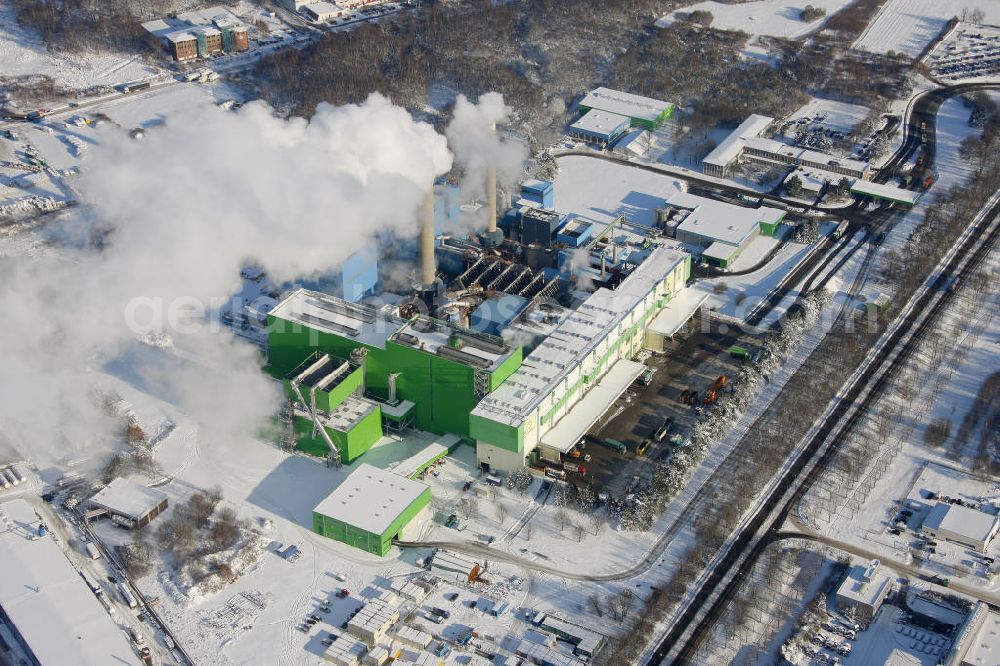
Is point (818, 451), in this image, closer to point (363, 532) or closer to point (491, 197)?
point (363, 532)

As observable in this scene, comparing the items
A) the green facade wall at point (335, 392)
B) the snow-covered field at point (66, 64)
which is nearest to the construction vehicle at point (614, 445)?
the green facade wall at point (335, 392)

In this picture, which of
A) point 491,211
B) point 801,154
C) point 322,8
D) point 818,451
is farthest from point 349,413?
point 322,8

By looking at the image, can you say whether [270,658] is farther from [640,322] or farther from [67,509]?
[640,322]

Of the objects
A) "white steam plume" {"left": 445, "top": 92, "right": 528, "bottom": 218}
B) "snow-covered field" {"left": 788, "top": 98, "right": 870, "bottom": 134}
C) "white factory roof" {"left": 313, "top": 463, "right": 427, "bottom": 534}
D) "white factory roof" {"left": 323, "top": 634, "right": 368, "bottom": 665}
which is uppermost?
"white steam plume" {"left": 445, "top": 92, "right": 528, "bottom": 218}

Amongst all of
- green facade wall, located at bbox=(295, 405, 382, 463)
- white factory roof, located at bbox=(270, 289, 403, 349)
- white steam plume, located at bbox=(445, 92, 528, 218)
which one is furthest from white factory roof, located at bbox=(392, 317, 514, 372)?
white steam plume, located at bbox=(445, 92, 528, 218)

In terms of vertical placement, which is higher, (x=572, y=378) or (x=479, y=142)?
(x=479, y=142)

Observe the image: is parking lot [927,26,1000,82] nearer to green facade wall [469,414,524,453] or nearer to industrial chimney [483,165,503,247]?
industrial chimney [483,165,503,247]
